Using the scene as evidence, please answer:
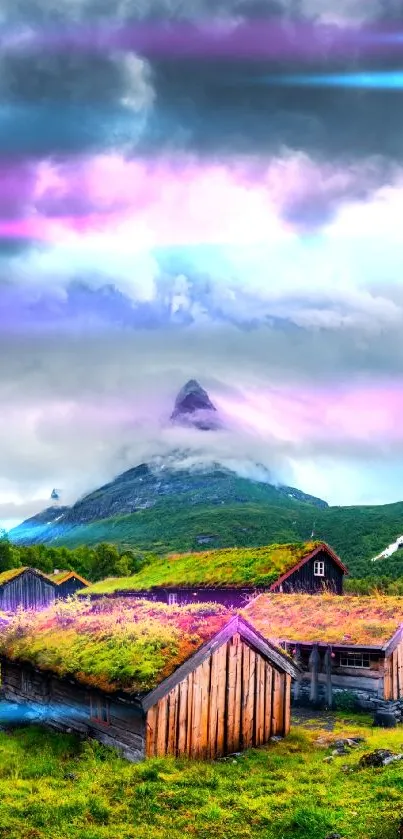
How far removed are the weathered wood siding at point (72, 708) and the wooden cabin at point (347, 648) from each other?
928 cm

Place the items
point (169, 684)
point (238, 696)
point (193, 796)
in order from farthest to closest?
point (238, 696), point (169, 684), point (193, 796)

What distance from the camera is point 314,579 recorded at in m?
46.2

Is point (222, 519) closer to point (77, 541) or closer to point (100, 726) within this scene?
point (77, 541)

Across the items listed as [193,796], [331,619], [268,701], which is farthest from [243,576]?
[193,796]

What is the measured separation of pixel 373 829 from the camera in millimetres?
12297

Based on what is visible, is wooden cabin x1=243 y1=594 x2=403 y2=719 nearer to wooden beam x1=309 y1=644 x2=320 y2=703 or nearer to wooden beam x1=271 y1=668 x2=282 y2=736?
wooden beam x1=309 y1=644 x2=320 y2=703

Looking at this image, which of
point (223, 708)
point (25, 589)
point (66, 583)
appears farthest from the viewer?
point (66, 583)

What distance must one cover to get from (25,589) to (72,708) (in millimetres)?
49253

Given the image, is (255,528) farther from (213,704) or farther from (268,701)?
(213,704)

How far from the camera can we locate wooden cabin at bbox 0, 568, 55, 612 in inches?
2608

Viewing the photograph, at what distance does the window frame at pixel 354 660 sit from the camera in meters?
27.6

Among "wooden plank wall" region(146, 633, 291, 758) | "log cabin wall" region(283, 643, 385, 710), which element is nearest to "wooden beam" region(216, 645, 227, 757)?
"wooden plank wall" region(146, 633, 291, 758)

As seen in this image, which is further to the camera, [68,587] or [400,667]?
[68,587]

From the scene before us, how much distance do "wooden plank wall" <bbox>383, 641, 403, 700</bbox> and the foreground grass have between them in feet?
28.4
